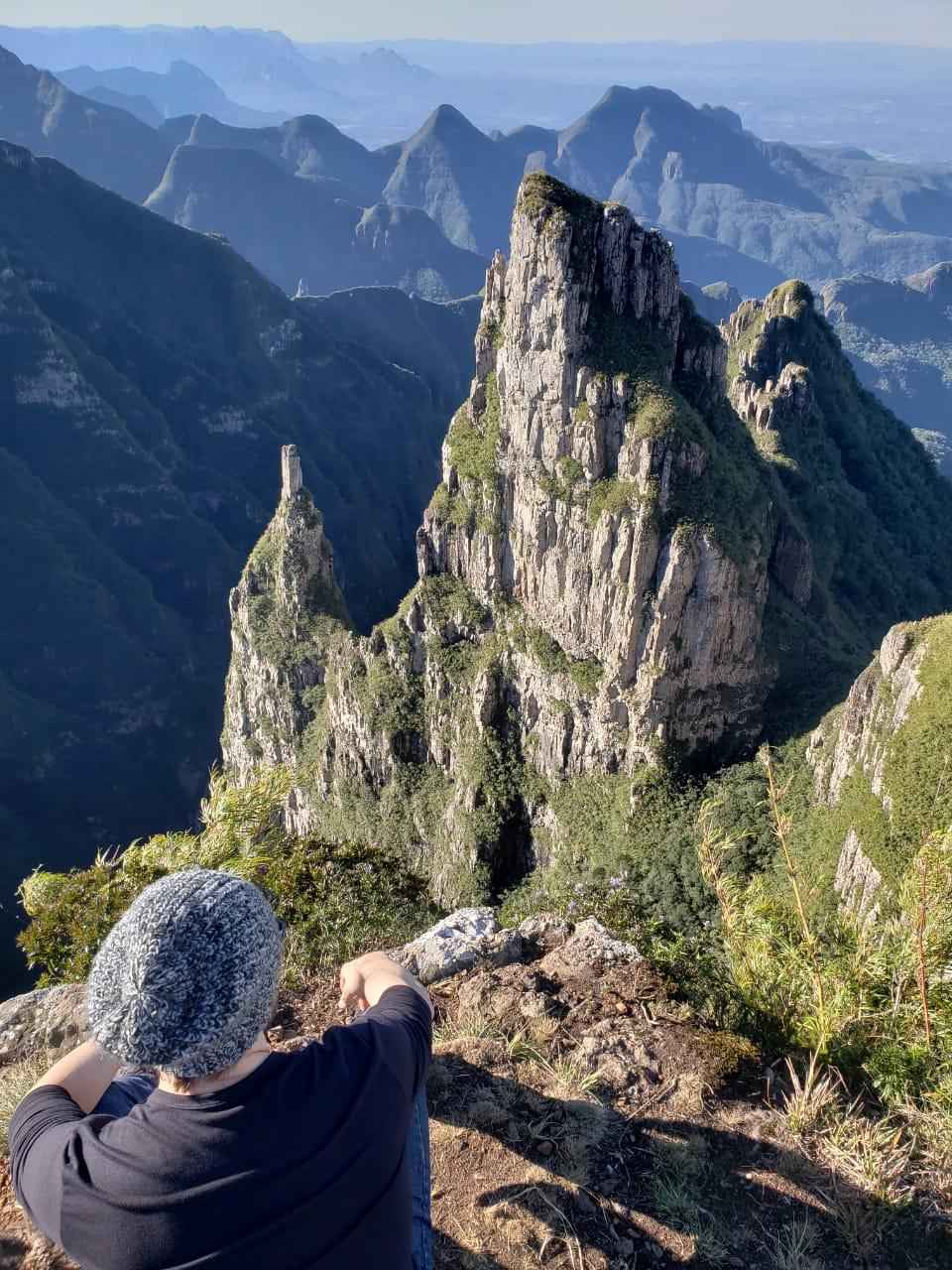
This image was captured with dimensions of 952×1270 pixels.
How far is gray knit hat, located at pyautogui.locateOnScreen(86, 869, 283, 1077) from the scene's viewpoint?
358cm

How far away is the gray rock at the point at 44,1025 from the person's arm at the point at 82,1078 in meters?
4.37

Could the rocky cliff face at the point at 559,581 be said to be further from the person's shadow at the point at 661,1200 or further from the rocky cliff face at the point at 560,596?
the person's shadow at the point at 661,1200

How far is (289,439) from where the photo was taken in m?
142

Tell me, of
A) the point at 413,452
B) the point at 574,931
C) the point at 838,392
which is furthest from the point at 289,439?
the point at 574,931

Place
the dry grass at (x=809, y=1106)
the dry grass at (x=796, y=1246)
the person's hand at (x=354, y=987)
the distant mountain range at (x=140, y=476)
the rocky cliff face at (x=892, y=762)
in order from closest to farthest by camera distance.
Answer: the person's hand at (x=354, y=987), the dry grass at (x=796, y=1246), the dry grass at (x=809, y=1106), the rocky cliff face at (x=892, y=762), the distant mountain range at (x=140, y=476)

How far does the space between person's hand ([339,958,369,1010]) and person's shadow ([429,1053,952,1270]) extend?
2.03 meters

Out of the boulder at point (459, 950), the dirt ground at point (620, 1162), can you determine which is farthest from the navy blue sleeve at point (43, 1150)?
the boulder at point (459, 950)

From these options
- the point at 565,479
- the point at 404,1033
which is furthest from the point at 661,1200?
the point at 565,479

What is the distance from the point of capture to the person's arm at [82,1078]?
430 cm

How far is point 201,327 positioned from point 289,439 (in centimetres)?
2823

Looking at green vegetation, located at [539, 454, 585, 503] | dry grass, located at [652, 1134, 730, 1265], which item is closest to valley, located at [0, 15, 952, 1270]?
dry grass, located at [652, 1134, 730, 1265]

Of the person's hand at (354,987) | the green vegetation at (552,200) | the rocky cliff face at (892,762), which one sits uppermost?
the green vegetation at (552,200)

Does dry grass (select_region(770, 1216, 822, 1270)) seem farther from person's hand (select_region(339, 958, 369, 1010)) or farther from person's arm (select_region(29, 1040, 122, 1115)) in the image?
person's arm (select_region(29, 1040, 122, 1115))

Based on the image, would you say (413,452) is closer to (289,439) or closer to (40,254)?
(289,439)
